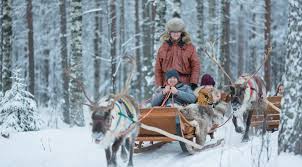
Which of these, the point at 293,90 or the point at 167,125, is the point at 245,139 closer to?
the point at 167,125

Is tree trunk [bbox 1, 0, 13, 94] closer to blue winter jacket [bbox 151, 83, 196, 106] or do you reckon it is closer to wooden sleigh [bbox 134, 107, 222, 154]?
blue winter jacket [bbox 151, 83, 196, 106]

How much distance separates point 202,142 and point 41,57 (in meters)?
22.8

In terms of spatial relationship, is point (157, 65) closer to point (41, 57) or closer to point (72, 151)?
point (72, 151)

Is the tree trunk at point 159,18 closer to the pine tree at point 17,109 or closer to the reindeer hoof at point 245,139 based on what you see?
the pine tree at point 17,109

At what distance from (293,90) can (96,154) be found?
11.9 ft

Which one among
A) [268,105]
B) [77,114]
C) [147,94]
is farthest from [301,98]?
[147,94]

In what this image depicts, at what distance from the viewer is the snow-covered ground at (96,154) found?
19.3ft

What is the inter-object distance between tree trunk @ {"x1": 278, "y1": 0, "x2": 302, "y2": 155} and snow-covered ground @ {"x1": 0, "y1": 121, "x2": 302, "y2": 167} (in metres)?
0.18

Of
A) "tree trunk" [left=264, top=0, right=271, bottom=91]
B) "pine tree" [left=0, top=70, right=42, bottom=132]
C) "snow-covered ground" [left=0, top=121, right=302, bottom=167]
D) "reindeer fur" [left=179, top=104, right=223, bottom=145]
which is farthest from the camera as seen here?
"tree trunk" [left=264, top=0, right=271, bottom=91]

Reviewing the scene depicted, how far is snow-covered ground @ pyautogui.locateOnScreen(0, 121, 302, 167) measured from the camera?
589 centimetres

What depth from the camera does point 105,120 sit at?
573 centimetres

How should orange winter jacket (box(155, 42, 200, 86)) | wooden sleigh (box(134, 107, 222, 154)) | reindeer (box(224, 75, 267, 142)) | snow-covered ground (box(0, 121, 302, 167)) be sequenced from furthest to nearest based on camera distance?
orange winter jacket (box(155, 42, 200, 86)) → reindeer (box(224, 75, 267, 142)) → wooden sleigh (box(134, 107, 222, 154)) → snow-covered ground (box(0, 121, 302, 167))

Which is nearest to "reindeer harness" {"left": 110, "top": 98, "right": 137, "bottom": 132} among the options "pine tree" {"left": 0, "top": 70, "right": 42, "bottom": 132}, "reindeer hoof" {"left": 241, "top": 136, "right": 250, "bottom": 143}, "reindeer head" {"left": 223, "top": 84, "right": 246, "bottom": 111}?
"reindeer head" {"left": 223, "top": 84, "right": 246, "bottom": 111}

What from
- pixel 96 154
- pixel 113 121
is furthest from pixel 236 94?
pixel 113 121
